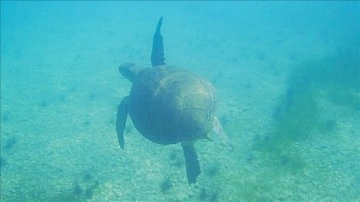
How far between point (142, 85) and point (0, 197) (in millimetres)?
5738

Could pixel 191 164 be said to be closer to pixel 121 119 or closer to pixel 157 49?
pixel 121 119

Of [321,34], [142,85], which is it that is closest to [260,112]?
[142,85]

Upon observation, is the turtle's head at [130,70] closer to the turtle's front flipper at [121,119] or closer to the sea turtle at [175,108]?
the turtle's front flipper at [121,119]

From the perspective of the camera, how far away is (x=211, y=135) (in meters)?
10.7

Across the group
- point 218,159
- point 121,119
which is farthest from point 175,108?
point 218,159

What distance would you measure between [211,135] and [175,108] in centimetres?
525

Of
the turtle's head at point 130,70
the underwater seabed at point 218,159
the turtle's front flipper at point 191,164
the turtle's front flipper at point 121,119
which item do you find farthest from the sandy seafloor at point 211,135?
the turtle's head at point 130,70

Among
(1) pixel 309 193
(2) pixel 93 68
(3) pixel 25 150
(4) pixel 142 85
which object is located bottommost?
(2) pixel 93 68

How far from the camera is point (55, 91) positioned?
16859 millimetres

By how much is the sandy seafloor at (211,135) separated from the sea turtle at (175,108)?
8.05 feet

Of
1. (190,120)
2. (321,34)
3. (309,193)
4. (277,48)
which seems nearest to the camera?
(190,120)

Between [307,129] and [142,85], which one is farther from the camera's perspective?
[307,129]

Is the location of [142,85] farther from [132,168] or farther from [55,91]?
[55,91]

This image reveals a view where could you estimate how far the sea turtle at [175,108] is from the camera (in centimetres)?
573
